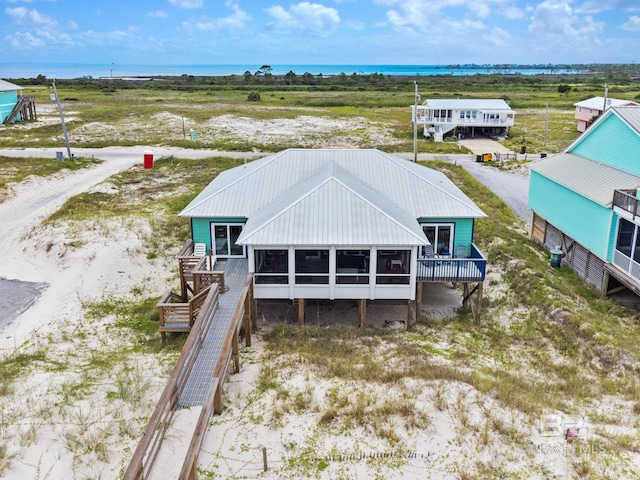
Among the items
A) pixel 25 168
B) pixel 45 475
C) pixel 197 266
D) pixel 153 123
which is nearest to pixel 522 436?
pixel 45 475

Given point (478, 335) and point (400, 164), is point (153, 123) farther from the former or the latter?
point (478, 335)

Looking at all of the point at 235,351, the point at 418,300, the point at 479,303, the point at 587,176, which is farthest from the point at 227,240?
the point at 587,176

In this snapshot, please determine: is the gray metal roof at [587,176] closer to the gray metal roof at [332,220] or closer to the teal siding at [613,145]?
the teal siding at [613,145]

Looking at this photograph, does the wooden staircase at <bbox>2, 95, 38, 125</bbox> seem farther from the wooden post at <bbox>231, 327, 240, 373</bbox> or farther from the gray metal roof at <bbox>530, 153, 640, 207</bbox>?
the wooden post at <bbox>231, 327, 240, 373</bbox>

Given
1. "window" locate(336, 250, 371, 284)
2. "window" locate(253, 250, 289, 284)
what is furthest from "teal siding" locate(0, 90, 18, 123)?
"window" locate(336, 250, 371, 284)

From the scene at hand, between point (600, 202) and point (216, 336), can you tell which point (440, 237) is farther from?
point (216, 336)

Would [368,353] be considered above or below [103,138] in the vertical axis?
below

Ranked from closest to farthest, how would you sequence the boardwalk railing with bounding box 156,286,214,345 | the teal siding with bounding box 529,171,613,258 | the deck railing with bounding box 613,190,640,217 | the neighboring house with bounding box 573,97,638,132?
the boardwalk railing with bounding box 156,286,214,345, the deck railing with bounding box 613,190,640,217, the teal siding with bounding box 529,171,613,258, the neighboring house with bounding box 573,97,638,132
